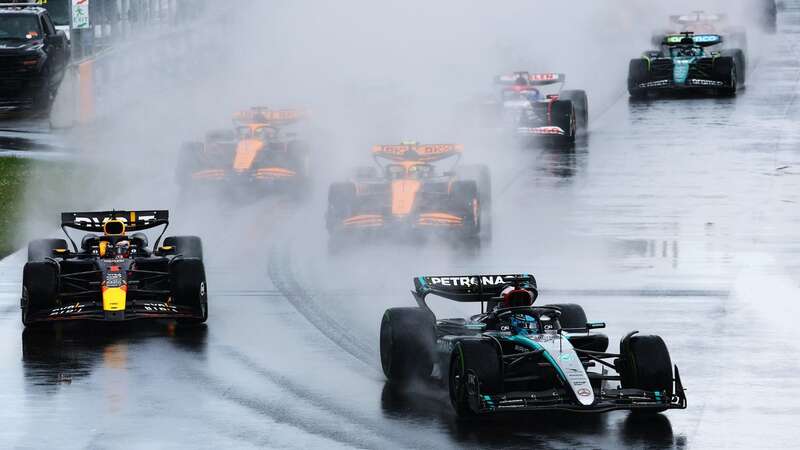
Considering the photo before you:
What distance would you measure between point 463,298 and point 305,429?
10.6 feet

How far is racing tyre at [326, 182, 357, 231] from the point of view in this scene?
29.2 m

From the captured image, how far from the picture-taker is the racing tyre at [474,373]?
55.2ft

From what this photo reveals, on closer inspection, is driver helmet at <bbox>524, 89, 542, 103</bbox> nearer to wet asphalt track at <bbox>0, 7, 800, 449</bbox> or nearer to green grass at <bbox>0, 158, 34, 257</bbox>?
wet asphalt track at <bbox>0, 7, 800, 449</bbox>

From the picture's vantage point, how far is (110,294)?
21.8 metres

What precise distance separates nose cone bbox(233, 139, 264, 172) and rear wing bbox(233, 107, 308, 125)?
1.18 metres

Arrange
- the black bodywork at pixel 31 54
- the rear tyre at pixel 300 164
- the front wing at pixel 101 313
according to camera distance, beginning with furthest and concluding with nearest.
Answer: the black bodywork at pixel 31 54 < the rear tyre at pixel 300 164 < the front wing at pixel 101 313

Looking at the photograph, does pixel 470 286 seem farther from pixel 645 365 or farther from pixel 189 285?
pixel 189 285

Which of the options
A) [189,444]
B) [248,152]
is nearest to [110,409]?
[189,444]

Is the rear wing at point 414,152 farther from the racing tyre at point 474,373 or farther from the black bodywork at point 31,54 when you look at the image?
the black bodywork at point 31,54

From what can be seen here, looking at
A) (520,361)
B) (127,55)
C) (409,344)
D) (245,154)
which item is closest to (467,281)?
(409,344)

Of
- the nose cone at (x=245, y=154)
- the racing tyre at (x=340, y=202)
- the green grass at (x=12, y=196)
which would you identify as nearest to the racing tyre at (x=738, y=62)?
the nose cone at (x=245, y=154)

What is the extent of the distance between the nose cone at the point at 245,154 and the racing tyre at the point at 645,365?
61.4 feet

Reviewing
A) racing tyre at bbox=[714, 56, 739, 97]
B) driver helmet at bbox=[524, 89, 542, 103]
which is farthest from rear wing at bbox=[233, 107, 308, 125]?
racing tyre at bbox=[714, 56, 739, 97]

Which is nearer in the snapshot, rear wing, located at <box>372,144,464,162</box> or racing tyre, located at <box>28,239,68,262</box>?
racing tyre, located at <box>28,239,68,262</box>
